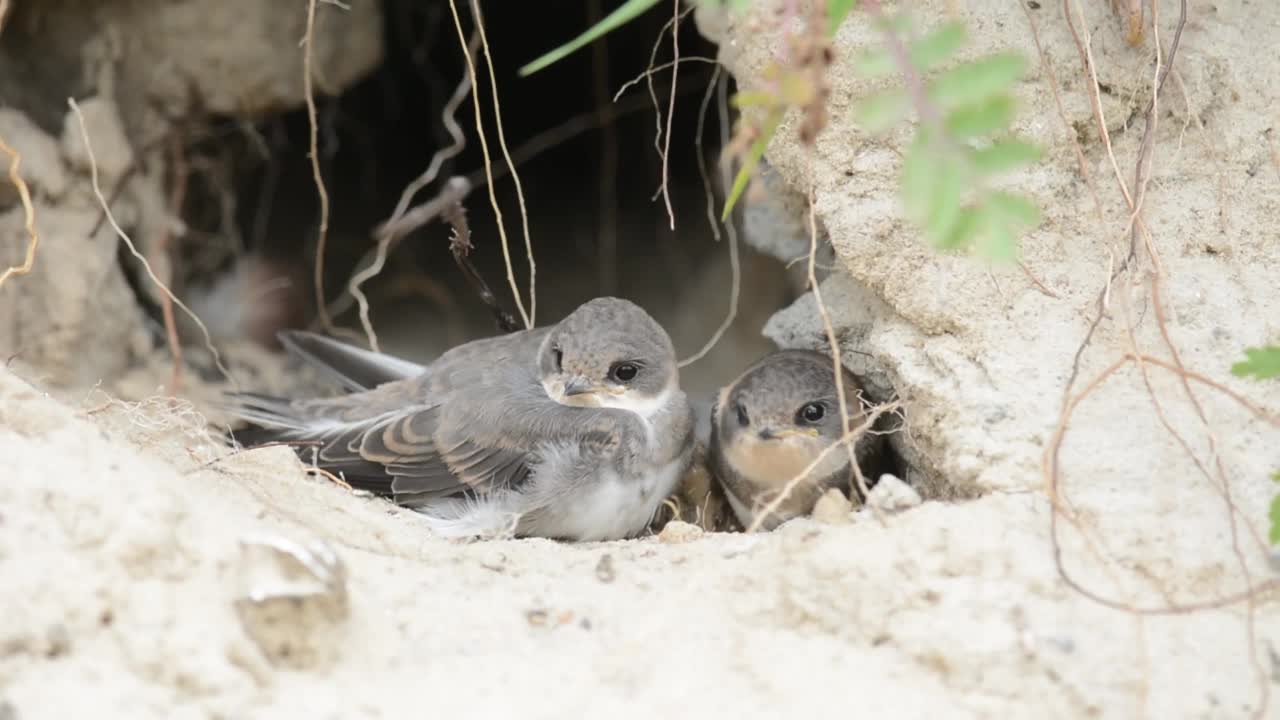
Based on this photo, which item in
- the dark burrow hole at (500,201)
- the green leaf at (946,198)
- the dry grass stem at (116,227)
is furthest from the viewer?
the dark burrow hole at (500,201)

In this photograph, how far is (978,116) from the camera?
163 centimetres

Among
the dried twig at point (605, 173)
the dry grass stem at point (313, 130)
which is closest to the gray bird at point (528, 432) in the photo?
the dry grass stem at point (313, 130)

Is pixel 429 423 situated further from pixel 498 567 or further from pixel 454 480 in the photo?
pixel 498 567

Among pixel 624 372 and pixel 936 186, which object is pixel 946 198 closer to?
pixel 936 186

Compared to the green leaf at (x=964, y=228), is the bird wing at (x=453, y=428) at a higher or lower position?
lower

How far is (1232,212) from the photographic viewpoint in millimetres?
2676

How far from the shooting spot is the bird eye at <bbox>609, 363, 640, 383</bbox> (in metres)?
3.24

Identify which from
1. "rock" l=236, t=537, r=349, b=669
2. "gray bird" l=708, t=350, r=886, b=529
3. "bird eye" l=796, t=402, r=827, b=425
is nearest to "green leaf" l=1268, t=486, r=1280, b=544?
"gray bird" l=708, t=350, r=886, b=529

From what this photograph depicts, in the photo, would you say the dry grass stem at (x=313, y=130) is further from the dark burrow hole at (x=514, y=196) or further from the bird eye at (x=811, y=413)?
the bird eye at (x=811, y=413)

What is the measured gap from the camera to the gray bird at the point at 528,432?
306 cm

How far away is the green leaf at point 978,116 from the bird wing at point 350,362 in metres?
2.27

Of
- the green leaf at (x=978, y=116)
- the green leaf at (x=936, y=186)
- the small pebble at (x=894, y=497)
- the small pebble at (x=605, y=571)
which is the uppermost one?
the green leaf at (x=978, y=116)

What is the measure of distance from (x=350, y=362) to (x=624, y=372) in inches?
37.1

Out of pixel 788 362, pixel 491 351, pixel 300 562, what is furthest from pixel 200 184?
pixel 300 562
